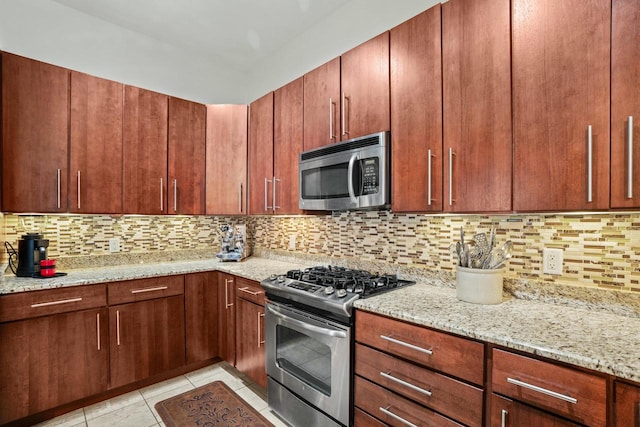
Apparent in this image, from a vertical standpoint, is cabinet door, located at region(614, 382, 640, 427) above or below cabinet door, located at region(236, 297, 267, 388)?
above

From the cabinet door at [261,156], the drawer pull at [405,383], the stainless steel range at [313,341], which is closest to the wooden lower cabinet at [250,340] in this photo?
the stainless steel range at [313,341]

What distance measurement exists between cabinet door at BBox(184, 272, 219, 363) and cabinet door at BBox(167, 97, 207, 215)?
0.65 metres

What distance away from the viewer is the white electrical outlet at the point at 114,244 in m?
2.76

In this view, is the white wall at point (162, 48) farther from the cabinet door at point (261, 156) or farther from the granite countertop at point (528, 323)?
the granite countertop at point (528, 323)

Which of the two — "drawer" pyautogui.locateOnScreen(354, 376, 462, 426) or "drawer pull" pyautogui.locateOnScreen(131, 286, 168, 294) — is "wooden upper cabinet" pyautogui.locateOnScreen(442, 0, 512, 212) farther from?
"drawer pull" pyautogui.locateOnScreen(131, 286, 168, 294)

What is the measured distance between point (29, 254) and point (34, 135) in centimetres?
82

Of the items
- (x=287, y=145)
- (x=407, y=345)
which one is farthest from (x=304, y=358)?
(x=287, y=145)

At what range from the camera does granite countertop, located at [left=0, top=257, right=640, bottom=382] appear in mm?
975

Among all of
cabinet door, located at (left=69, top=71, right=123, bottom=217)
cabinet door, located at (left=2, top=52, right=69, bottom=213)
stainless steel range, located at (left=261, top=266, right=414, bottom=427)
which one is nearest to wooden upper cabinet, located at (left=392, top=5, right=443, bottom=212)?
stainless steel range, located at (left=261, top=266, right=414, bottom=427)

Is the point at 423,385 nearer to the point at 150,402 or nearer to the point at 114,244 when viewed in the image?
the point at 150,402

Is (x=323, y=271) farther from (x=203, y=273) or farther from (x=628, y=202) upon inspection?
(x=628, y=202)

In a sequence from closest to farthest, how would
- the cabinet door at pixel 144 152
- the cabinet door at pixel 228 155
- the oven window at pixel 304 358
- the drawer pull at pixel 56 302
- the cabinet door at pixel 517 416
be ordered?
the cabinet door at pixel 517 416 < the oven window at pixel 304 358 < the drawer pull at pixel 56 302 < the cabinet door at pixel 144 152 < the cabinet door at pixel 228 155

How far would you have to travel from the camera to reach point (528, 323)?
1.25 meters

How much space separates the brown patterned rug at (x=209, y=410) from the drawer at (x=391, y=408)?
83cm
